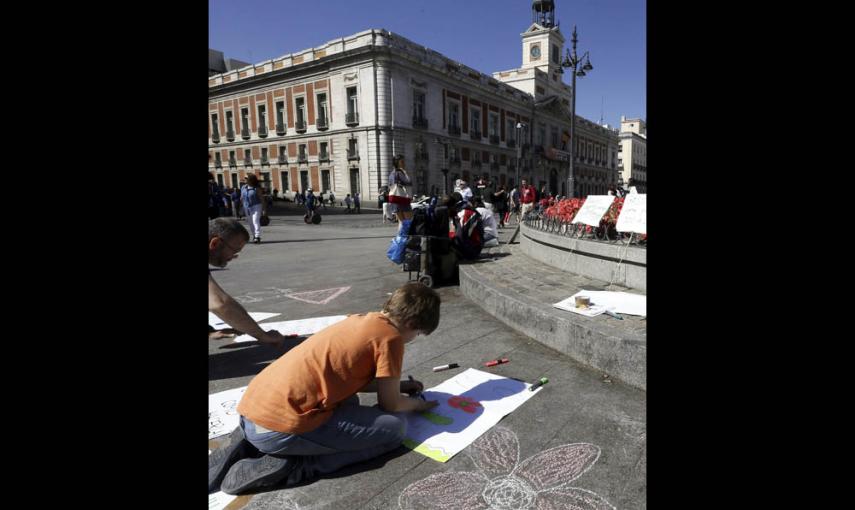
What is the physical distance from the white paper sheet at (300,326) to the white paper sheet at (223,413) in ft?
3.77

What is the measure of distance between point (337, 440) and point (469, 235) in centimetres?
509

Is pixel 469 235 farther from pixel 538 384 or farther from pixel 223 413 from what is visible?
pixel 223 413

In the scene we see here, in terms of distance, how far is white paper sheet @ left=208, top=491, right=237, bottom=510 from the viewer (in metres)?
2.02

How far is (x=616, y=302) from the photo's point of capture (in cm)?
416

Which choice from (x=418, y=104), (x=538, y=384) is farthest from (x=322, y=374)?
(x=418, y=104)

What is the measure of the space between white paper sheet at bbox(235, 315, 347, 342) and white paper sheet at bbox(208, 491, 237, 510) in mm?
2250

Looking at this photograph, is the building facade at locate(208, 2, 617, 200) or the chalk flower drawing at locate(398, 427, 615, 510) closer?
the chalk flower drawing at locate(398, 427, 615, 510)

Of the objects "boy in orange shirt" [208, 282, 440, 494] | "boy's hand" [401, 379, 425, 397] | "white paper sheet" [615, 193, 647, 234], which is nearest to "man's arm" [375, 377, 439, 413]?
"boy in orange shirt" [208, 282, 440, 494]

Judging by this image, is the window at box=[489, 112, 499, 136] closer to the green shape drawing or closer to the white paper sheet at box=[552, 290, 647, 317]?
the white paper sheet at box=[552, 290, 647, 317]

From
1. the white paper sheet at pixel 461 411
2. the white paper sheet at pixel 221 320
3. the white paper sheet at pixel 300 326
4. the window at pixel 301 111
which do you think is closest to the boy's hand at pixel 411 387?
the white paper sheet at pixel 461 411
